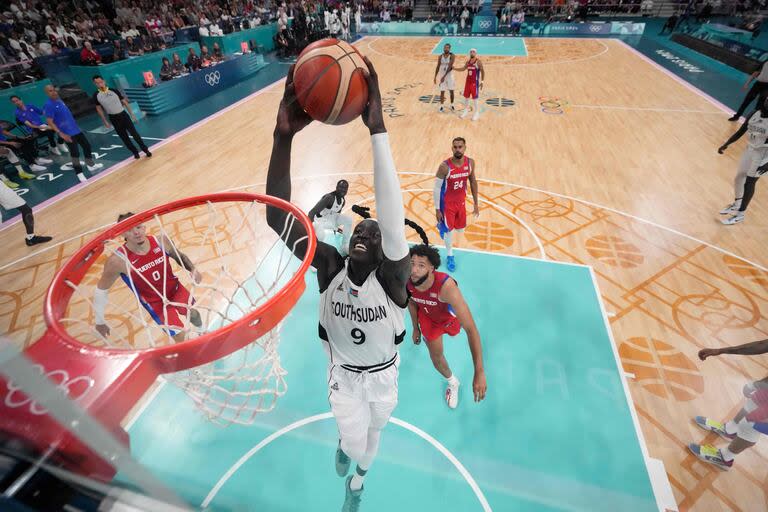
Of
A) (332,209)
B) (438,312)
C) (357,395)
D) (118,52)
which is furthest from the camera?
(118,52)

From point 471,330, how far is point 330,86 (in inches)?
73.2

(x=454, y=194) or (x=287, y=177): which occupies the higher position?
(x=287, y=177)

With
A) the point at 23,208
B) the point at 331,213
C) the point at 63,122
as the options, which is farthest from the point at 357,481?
the point at 63,122

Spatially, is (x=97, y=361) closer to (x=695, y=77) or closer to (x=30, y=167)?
(x=30, y=167)

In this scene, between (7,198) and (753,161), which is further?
(753,161)

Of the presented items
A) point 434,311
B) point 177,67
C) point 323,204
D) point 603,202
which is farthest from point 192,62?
point 434,311

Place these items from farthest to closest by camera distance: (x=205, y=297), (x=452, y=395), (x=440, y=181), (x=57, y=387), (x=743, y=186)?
1. (x=743, y=186)
2. (x=440, y=181)
3. (x=205, y=297)
4. (x=452, y=395)
5. (x=57, y=387)

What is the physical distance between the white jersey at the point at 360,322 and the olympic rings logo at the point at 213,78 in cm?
1391

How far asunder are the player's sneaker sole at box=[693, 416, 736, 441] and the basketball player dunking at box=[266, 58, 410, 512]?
294 cm

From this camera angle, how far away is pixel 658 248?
5730 mm

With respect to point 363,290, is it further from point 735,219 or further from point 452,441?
point 735,219

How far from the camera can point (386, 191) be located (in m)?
1.78

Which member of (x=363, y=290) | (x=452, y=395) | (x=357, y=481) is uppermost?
(x=363, y=290)

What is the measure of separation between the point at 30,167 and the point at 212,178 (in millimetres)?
4345
